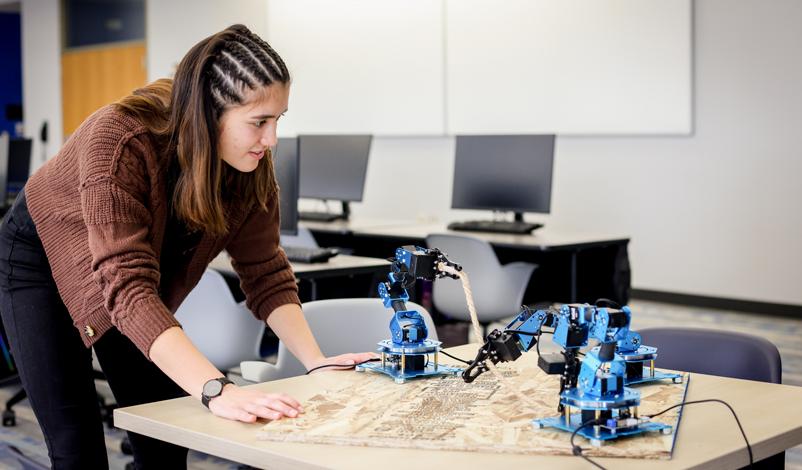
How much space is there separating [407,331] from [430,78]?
18.5 ft

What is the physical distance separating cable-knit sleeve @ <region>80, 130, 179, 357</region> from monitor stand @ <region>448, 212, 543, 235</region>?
3305 millimetres

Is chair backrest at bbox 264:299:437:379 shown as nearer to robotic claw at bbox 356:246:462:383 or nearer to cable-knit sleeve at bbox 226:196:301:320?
cable-knit sleeve at bbox 226:196:301:320

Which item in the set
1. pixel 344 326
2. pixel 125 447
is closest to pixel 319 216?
pixel 125 447

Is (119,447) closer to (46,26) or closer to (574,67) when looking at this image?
(574,67)

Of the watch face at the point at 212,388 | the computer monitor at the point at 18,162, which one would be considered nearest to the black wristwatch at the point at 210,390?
the watch face at the point at 212,388

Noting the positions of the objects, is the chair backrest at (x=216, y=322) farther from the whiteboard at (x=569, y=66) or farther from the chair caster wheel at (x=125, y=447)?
the whiteboard at (x=569, y=66)

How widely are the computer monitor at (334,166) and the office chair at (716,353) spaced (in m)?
3.14

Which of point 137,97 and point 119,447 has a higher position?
point 137,97

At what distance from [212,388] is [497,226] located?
136 inches

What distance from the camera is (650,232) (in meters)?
6.25

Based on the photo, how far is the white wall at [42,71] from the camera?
34.4ft

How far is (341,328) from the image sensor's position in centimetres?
228

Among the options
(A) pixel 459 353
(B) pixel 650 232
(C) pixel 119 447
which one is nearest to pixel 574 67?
(B) pixel 650 232

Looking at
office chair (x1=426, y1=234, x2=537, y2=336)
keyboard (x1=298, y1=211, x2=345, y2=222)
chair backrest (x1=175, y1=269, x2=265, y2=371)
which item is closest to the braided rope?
chair backrest (x1=175, y1=269, x2=265, y2=371)
